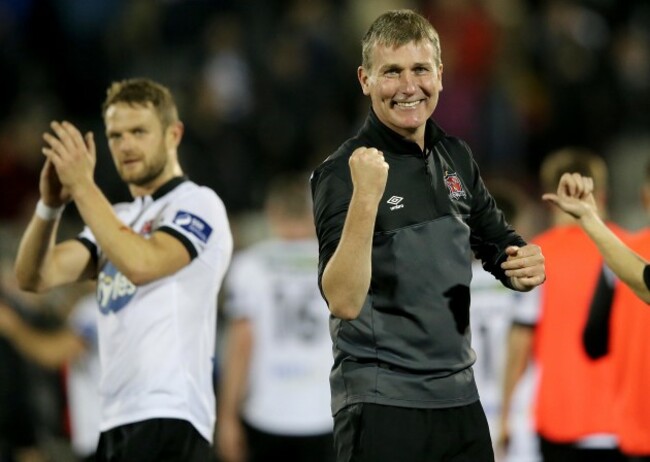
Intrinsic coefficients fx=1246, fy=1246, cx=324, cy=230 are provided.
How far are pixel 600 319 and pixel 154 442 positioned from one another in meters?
2.38

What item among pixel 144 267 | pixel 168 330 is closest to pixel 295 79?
pixel 168 330

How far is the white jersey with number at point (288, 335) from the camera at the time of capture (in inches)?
308

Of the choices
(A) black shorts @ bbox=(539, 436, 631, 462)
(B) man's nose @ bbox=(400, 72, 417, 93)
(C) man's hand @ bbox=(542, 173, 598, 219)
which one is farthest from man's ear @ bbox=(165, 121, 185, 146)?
(A) black shorts @ bbox=(539, 436, 631, 462)

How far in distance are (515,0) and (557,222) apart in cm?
733

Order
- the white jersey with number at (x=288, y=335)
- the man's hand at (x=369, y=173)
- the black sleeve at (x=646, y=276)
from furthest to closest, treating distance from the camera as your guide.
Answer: the white jersey with number at (x=288, y=335), the black sleeve at (x=646, y=276), the man's hand at (x=369, y=173)

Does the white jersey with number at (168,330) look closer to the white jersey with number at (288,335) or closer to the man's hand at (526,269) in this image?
the man's hand at (526,269)

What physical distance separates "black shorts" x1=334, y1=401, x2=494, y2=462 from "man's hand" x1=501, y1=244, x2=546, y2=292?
18.7 inches

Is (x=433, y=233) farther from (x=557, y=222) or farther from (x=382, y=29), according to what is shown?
(x=557, y=222)

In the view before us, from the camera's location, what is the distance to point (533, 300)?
21.9ft

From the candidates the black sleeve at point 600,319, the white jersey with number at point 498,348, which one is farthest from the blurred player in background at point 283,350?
the black sleeve at point 600,319

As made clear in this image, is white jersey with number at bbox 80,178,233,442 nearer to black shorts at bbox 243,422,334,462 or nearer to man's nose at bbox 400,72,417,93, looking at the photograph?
man's nose at bbox 400,72,417,93

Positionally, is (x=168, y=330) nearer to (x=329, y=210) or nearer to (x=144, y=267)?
(x=144, y=267)

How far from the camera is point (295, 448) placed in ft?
25.9

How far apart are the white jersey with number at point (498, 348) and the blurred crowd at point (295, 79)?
14.1 ft
